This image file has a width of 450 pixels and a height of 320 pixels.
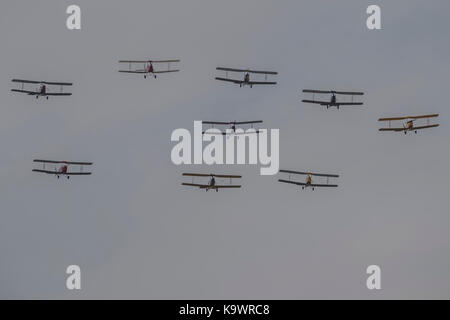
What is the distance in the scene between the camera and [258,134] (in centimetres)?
16288
